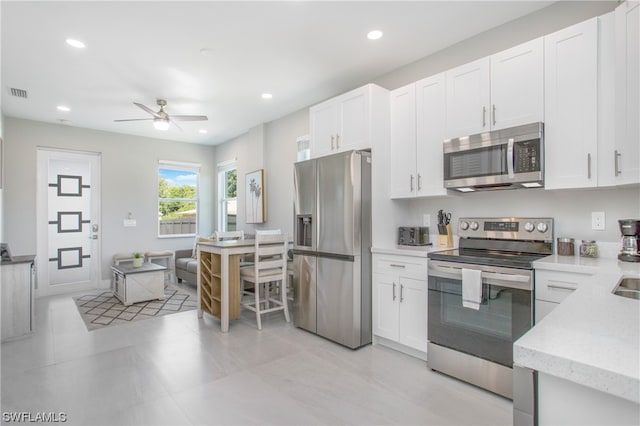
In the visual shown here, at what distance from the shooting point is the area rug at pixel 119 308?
3906 millimetres

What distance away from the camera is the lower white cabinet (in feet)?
8.84

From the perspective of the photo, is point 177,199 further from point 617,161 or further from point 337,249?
point 617,161

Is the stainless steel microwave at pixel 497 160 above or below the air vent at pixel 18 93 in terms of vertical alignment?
below

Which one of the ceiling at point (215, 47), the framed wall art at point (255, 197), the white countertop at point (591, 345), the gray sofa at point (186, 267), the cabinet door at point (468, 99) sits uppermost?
the ceiling at point (215, 47)

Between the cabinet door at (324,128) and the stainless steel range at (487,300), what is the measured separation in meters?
1.65

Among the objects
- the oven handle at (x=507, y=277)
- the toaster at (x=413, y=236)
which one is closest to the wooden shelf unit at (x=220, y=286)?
the toaster at (x=413, y=236)

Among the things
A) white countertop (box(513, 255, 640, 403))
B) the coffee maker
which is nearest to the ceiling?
the coffee maker

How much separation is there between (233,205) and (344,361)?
4677mm

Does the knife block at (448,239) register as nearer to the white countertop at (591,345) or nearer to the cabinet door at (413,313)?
the cabinet door at (413,313)

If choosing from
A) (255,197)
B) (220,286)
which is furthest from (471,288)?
A: (255,197)

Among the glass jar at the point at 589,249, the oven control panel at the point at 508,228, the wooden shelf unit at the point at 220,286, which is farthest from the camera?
the wooden shelf unit at the point at 220,286

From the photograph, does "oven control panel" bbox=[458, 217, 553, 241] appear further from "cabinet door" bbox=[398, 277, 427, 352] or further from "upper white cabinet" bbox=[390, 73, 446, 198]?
"cabinet door" bbox=[398, 277, 427, 352]

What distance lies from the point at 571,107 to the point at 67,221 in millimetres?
6975

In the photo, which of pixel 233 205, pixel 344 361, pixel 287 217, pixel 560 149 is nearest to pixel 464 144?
pixel 560 149
